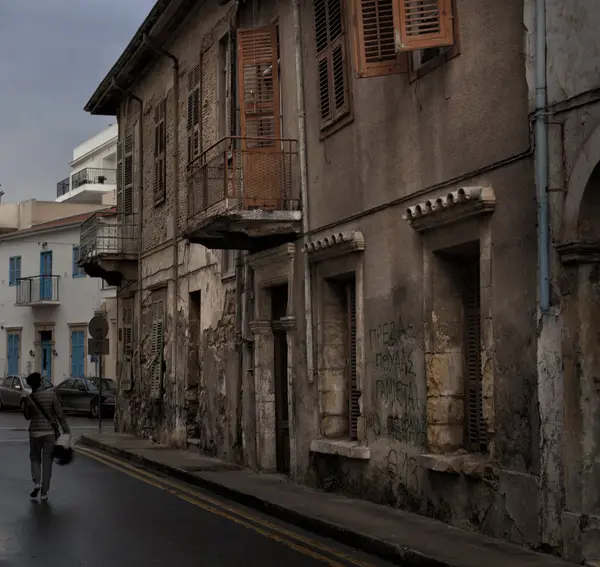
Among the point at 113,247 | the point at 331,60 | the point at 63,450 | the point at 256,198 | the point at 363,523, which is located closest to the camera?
the point at 363,523

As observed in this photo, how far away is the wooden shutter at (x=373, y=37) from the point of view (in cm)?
1173

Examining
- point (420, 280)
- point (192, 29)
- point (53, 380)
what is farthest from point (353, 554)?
point (53, 380)

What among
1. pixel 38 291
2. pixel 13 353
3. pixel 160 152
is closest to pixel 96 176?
pixel 13 353

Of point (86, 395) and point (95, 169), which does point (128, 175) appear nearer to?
point (86, 395)

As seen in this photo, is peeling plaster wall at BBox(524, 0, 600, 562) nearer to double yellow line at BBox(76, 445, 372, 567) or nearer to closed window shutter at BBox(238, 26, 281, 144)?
double yellow line at BBox(76, 445, 372, 567)

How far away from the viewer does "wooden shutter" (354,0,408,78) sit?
11734 millimetres

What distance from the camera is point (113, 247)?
83.4 feet

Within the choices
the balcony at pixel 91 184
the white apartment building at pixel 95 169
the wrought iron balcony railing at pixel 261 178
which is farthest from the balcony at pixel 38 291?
the wrought iron balcony railing at pixel 261 178

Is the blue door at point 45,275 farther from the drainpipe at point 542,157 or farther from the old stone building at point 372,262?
the drainpipe at point 542,157

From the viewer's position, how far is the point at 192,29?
68.4 ft

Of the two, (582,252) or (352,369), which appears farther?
(352,369)

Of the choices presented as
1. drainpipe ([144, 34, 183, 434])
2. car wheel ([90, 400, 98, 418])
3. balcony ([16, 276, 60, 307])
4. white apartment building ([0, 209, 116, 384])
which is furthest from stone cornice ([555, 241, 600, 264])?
balcony ([16, 276, 60, 307])

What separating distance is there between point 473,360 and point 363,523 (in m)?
1.96

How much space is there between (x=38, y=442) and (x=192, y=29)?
31.1ft
